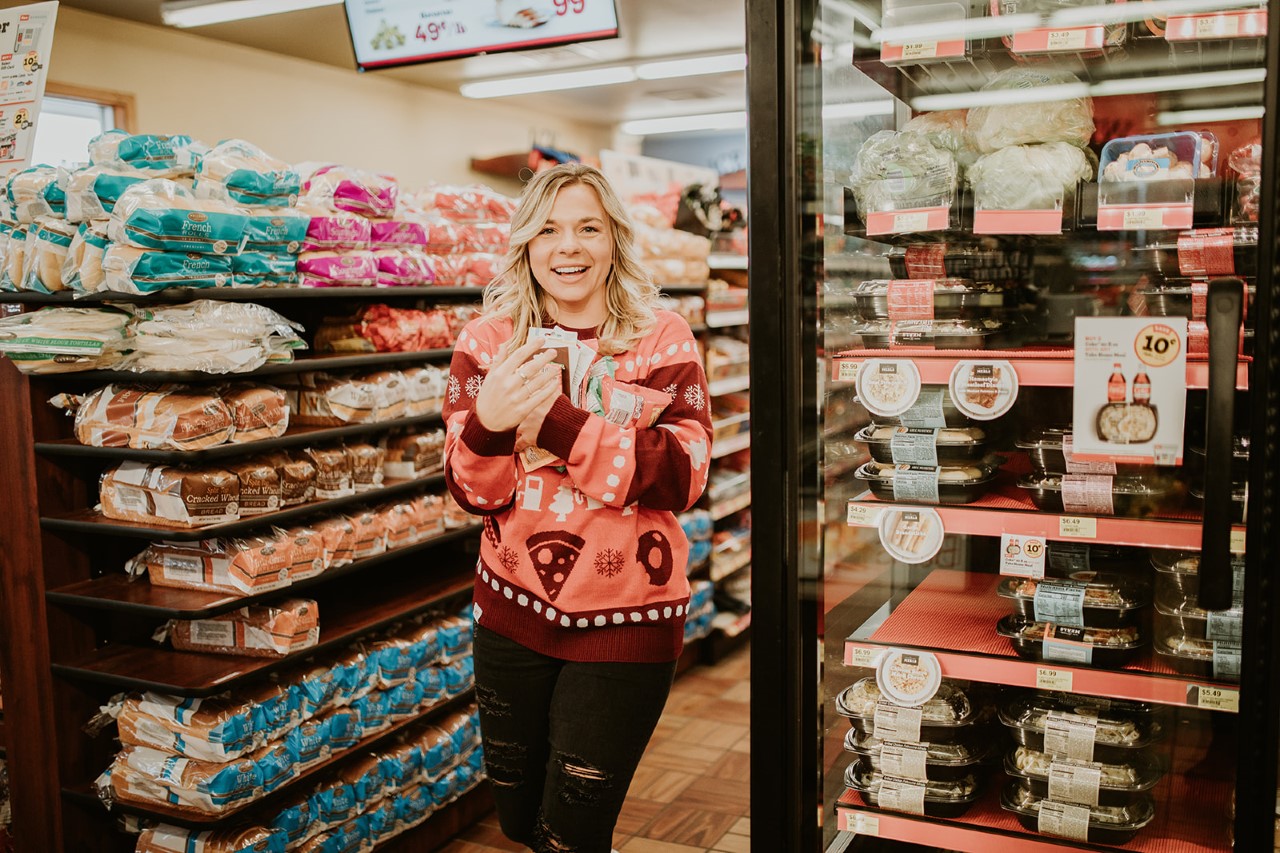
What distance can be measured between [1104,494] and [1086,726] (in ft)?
1.48

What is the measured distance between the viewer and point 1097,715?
76.7 inches

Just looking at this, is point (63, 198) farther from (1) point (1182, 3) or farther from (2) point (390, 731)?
(1) point (1182, 3)

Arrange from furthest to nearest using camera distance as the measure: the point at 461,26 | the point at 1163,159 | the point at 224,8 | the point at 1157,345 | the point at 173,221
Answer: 1. the point at 224,8
2. the point at 461,26
3. the point at 173,221
4. the point at 1163,159
5. the point at 1157,345

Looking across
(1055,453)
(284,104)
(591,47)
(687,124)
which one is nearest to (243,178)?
(1055,453)

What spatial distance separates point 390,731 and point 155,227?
166 centimetres

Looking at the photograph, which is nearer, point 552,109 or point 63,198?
point 63,198

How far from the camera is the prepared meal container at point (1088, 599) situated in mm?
1884

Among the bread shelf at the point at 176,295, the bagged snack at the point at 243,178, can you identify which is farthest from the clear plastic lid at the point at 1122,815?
the bagged snack at the point at 243,178

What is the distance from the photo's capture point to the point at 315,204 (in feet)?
10.6

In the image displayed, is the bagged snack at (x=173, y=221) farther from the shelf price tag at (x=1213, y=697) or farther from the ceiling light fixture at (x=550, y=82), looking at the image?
the ceiling light fixture at (x=550, y=82)

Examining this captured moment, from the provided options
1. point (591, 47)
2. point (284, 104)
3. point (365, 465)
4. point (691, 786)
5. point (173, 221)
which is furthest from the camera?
point (284, 104)

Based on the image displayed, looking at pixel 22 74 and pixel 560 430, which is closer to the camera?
pixel 560 430

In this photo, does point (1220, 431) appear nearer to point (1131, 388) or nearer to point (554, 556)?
point (1131, 388)

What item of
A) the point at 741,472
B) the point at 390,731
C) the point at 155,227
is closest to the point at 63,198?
the point at 155,227
